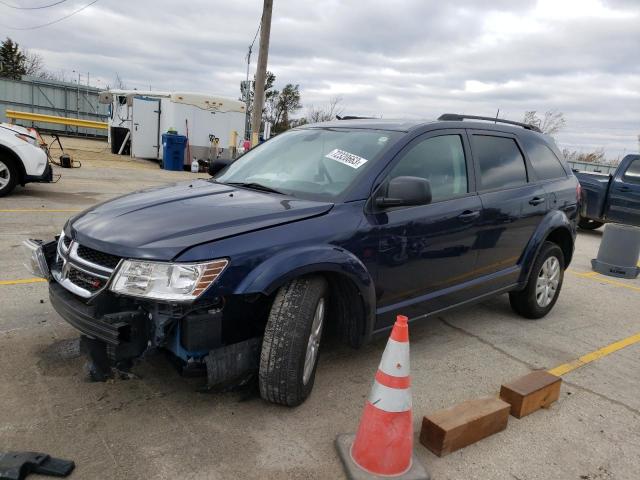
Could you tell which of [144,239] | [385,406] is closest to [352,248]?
[385,406]

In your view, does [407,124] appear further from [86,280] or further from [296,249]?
[86,280]

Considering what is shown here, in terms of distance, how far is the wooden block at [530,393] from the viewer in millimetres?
2979

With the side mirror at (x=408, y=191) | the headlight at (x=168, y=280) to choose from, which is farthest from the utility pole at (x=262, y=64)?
the headlight at (x=168, y=280)

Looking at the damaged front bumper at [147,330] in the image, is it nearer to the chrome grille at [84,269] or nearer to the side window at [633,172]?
the chrome grille at [84,269]

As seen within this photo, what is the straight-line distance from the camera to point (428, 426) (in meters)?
2.63

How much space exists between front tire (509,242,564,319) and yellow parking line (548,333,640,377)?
0.68 meters

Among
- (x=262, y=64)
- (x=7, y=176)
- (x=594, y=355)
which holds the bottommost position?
(x=594, y=355)

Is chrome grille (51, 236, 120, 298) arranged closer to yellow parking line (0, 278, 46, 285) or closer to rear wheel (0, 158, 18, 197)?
yellow parking line (0, 278, 46, 285)

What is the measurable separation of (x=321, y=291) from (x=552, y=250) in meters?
2.98

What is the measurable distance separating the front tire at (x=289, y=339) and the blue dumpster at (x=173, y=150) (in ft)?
51.4

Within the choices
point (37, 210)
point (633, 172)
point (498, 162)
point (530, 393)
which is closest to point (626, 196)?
point (633, 172)

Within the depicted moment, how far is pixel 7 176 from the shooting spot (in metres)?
8.66

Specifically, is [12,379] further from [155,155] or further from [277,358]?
[155,155]

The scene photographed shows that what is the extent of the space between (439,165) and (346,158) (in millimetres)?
753
